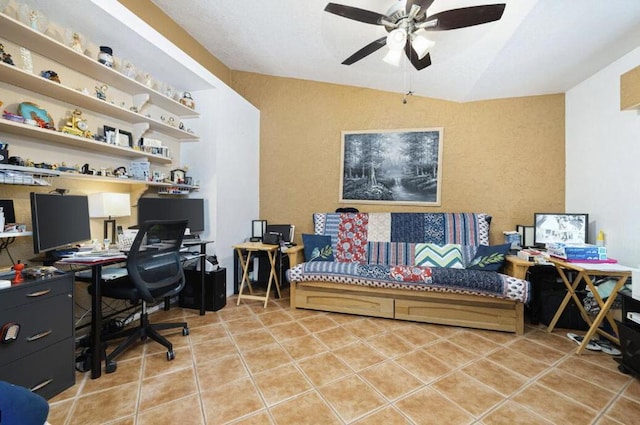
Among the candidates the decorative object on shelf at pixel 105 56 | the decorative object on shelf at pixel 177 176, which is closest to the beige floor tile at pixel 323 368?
the decorative object on shelf at pixel 177 176

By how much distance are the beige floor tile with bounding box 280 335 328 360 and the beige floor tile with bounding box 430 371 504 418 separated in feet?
2.77

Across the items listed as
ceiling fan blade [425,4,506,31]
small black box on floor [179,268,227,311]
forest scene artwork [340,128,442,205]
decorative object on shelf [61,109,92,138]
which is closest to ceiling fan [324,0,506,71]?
ceiling fan blade [425,4,506,31]

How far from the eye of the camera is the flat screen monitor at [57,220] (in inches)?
66.0

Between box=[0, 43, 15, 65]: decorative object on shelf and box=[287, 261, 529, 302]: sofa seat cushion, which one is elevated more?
box=[0, 43, 15, 65]: decorative object on shelf

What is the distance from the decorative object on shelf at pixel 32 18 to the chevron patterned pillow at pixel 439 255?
3.61m

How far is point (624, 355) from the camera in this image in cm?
187

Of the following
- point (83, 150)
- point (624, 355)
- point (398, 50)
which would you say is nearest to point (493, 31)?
point (398, 50)

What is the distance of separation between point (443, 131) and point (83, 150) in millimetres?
3684

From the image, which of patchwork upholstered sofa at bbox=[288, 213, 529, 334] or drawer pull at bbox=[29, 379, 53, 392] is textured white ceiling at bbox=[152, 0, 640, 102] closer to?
Answer: patchwork upholstered sofa at bbox=[288, 213, 529, 334]

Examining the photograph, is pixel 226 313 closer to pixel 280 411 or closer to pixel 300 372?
pixel 300 372

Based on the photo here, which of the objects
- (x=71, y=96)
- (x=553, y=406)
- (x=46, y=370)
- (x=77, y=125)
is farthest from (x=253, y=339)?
(x=71, y=96)

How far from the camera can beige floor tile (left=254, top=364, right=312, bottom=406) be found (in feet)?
5.38

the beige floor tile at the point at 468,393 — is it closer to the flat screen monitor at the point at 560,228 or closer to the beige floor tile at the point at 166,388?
the beige floor tile at the point at 166,388

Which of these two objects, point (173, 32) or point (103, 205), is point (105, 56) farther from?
point (103, 205)
